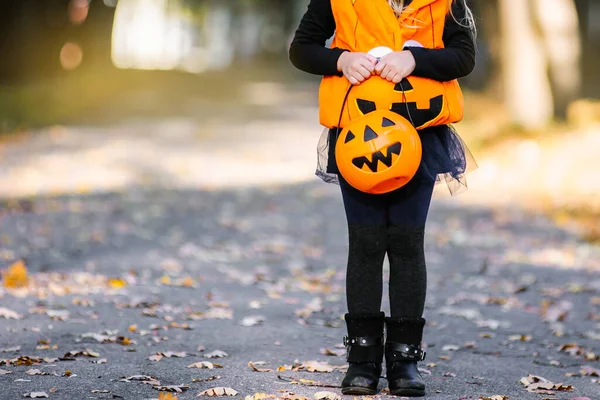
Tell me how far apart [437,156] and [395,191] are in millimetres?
204

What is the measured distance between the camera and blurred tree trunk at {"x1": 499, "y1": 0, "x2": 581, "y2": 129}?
45.9 ft

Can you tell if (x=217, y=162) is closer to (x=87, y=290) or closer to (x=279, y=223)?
(x=279, y=223)

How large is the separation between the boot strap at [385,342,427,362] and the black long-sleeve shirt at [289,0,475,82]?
970 millimetres

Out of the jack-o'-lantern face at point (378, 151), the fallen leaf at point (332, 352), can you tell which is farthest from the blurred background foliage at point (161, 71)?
the fallen leaf at point (332, 352)

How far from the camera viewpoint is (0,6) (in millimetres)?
19219

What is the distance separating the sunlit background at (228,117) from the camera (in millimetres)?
11914

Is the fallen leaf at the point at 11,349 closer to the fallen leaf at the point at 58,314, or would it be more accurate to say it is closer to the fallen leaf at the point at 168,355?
the fallen leaf at the point at 168,355

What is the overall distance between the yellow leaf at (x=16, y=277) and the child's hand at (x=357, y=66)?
130 inches

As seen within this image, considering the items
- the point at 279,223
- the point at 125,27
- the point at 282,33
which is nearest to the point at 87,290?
the point at 279,223

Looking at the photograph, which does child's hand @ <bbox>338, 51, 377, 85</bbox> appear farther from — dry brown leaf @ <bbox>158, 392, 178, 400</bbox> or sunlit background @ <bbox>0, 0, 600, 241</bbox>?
sunlit background @ <bbox>0, 0, 600, 241</bbox>

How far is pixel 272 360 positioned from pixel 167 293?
187 centimetres

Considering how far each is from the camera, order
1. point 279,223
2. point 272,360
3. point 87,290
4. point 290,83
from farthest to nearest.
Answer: point 290,83, point 279,223, point 87,290, point 272,360

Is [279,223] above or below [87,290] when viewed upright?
above

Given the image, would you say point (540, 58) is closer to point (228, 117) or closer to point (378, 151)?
point (228, 117)
